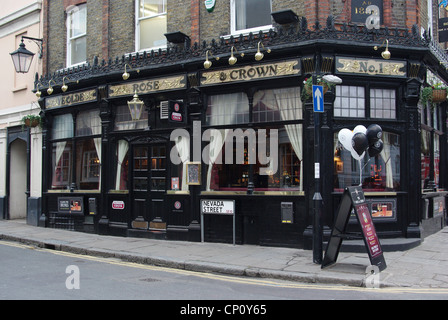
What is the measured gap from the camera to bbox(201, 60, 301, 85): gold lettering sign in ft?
35.3

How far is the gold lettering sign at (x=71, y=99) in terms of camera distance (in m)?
14.3

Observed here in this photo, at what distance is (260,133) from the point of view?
37.4 feet

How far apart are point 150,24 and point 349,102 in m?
6.69

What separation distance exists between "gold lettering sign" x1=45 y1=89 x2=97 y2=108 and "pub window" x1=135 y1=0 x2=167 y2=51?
85.7 inches

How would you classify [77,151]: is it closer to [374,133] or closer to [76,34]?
[76,34]

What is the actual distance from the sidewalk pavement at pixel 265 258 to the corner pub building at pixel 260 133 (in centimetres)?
67

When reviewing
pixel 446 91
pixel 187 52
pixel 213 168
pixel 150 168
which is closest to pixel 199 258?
pixel 213 168

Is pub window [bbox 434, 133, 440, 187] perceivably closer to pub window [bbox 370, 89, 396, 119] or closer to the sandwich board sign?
pub window [bbox 370, 89, 396, 119]

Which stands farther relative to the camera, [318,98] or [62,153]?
[62,153]

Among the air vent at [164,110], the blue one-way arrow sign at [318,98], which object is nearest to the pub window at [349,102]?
the blue one-way arrow sign at [318,98]

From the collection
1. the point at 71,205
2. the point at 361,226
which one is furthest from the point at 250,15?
the point at 71,205

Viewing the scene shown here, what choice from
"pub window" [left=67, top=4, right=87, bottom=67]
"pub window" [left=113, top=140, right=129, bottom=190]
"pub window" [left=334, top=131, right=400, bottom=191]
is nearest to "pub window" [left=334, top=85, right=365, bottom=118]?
"pub window" [left=334, top=131, right=400, bottom=191]

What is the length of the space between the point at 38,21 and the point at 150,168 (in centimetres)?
836

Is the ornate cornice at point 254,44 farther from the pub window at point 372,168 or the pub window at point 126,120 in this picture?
the pub window at point 372,168
